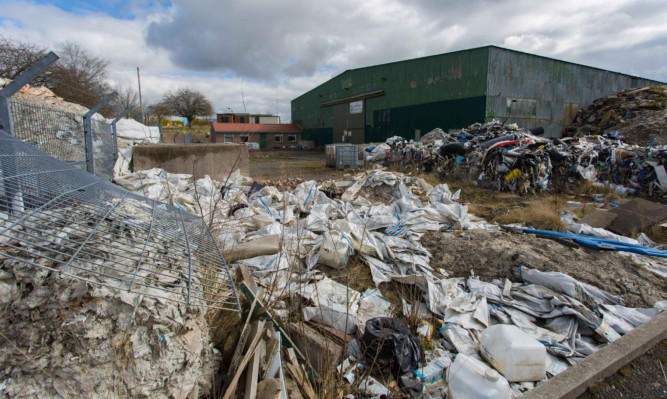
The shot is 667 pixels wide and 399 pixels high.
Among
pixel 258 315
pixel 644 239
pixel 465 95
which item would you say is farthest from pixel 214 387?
pixel 465 95

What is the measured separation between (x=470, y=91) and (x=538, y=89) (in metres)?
4.40

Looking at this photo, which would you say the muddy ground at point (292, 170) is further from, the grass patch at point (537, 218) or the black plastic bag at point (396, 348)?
the black plastic bag at point (396, 348)

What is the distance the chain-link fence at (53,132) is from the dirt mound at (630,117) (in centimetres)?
1632

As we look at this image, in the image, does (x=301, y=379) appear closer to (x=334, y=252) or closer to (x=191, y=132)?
(x=334, y=252)

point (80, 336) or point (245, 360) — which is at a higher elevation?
point (80, 336)

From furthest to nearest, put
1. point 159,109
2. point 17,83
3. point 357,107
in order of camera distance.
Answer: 1. point 159,109
2. point 357,107
3. point 17,83

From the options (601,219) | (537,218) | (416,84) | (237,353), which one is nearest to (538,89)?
Answer: (416,84)

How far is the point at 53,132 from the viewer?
15.7 feet

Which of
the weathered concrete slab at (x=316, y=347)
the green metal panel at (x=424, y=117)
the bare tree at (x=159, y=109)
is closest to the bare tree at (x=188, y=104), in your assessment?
the bare tree at (x=159, y=109)

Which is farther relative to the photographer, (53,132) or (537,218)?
(537,218)

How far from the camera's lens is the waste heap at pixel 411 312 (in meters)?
2.16

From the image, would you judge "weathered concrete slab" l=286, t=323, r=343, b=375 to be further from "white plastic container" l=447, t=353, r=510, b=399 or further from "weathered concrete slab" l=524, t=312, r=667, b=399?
"weathered concrete slab" l=524, t=312, r=667, b=399

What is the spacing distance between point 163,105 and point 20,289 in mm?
44104

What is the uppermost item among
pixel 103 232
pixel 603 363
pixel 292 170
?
pixel 103 232
